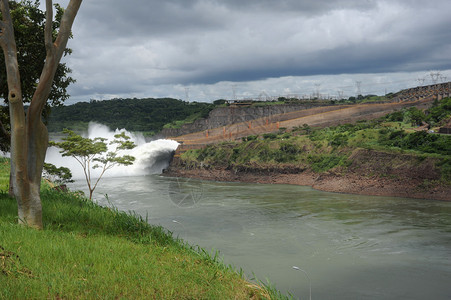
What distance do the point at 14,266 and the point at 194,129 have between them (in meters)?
89.6

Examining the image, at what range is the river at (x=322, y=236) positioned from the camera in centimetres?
1486

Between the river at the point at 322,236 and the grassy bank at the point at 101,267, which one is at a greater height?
the grassy bank at the point at 101,267

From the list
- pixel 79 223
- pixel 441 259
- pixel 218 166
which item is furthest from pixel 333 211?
pixel 218 166

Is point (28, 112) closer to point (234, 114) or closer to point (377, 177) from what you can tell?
point (377, 177)

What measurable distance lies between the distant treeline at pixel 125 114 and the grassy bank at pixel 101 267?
101 metres

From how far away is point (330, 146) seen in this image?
52031 millimetres

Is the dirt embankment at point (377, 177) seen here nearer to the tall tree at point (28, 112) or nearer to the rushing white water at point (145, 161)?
the rushing white water at point (145, 161)

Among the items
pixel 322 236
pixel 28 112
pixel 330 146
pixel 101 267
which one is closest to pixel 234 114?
pixel 330 146

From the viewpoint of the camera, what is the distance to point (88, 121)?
400 ft

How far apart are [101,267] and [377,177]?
3762cm

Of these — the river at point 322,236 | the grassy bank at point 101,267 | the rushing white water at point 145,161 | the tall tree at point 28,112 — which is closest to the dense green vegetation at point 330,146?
the rushing white water at point 145,161

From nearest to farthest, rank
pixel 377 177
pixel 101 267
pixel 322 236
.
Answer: pixel 101 267, pixel 322 236, pixel 377 177

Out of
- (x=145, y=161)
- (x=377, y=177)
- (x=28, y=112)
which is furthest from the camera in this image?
(x=145, y=161)

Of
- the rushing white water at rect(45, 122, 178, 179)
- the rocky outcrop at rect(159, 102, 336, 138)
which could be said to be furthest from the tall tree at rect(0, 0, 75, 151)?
the rocky outcrop at rect(159, 102, 336, 138)
